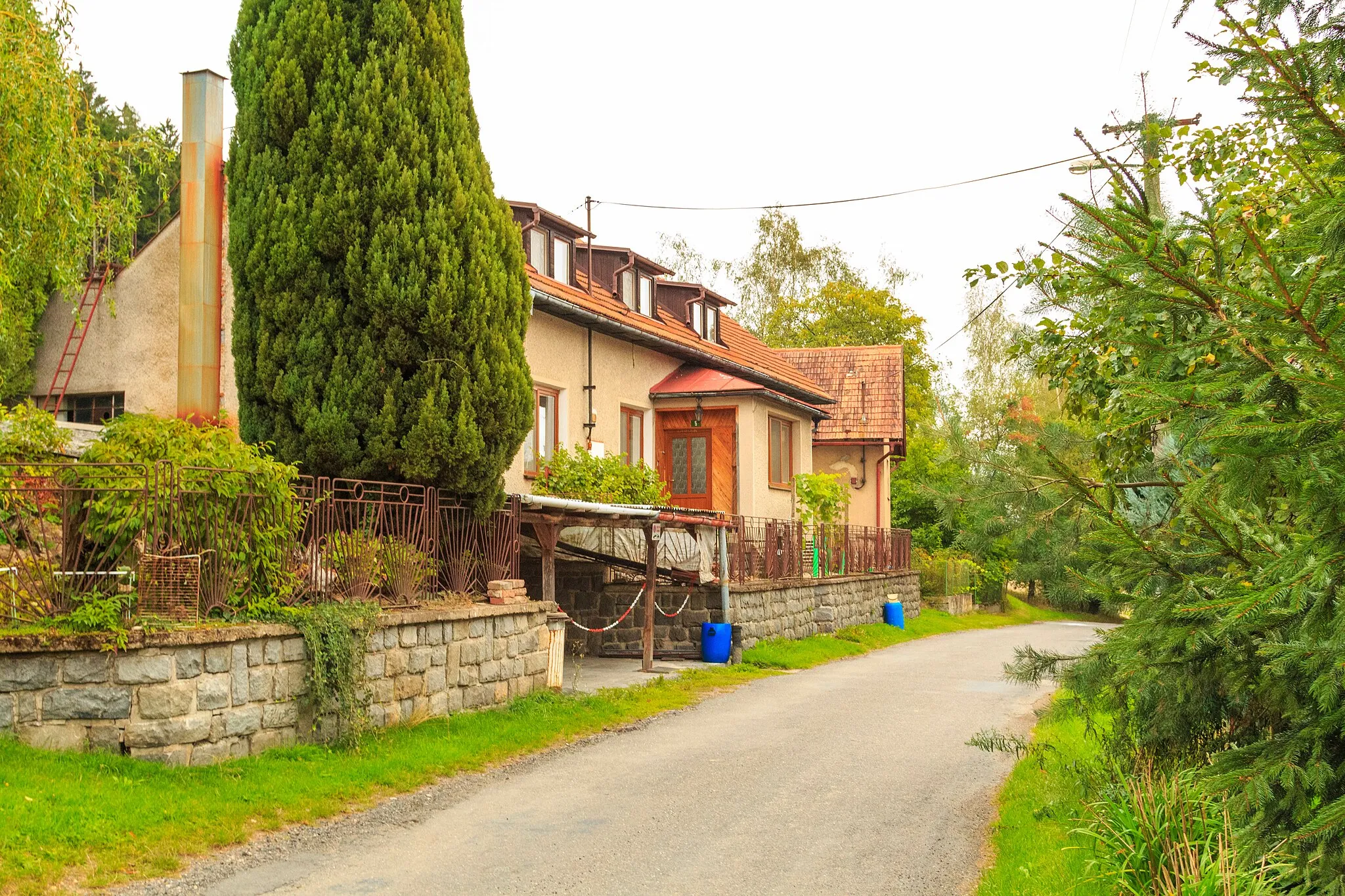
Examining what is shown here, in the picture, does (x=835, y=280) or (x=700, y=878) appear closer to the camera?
(x=700, y=878)

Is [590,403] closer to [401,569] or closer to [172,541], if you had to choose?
[401,569]

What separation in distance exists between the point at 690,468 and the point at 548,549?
1034 cm

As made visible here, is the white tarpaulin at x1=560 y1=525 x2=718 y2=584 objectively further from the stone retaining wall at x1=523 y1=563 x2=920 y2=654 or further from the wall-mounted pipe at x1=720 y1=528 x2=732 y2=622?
the stone retaining wall at x1=523 y1=563 x2=920 y2=654

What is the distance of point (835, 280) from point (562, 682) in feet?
114

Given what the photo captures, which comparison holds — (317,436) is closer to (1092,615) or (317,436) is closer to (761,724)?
(761,724)

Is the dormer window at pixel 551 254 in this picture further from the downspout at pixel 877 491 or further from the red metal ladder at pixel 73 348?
the downspout at pixel 877 491

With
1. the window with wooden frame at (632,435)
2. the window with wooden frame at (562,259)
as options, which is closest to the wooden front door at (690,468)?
the window with wooden frame at (632,435)

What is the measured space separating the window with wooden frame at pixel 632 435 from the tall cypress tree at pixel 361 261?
32.3 feet

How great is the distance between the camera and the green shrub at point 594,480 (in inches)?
747

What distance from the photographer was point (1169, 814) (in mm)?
5875

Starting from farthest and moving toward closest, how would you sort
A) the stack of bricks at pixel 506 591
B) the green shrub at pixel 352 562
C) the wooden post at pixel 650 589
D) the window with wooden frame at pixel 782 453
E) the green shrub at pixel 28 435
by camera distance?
the window with wooden frame at pixel 782 453
the wooden post at pixel 650 589
the stack of bricks at pixel 506 591
the green shrub at pixel 352 562
the green shrub at pixel 28 435

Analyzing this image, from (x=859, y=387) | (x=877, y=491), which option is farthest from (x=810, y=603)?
(x=859, y=387)

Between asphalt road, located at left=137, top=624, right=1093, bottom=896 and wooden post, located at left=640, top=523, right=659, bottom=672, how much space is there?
2974mm

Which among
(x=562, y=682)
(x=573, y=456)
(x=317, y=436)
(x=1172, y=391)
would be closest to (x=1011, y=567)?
(x=573, y=456)
